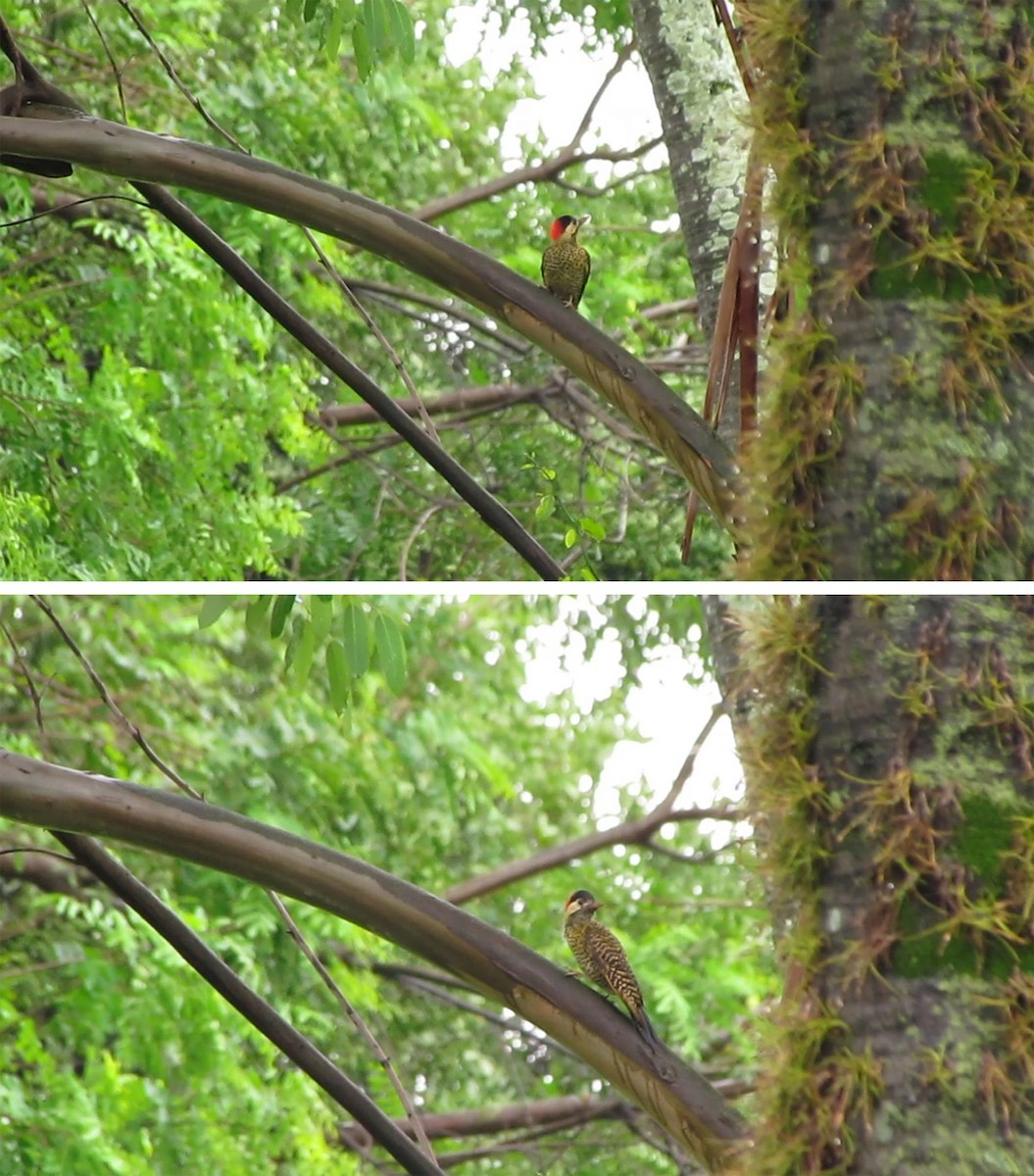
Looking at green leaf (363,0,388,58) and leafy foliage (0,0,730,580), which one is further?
leafy foliage (0,0,730,580)

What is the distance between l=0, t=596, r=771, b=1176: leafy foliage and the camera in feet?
12.1

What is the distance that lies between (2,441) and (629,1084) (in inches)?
118

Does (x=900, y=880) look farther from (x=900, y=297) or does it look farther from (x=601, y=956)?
(x=601, y=956)

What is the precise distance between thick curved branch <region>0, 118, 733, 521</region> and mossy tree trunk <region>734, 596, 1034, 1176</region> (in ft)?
0.91

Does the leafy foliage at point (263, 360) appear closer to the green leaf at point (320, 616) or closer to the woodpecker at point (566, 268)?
the woodpecker at point (566, 268)

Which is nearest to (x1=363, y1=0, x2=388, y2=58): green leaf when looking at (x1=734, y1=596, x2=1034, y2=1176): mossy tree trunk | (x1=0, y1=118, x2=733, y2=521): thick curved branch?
(x1=0, y1=118, x2=733, y2=521): thick curved branch

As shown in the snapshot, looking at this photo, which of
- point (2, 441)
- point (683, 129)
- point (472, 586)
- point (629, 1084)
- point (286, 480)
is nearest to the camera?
point (629, 1084)

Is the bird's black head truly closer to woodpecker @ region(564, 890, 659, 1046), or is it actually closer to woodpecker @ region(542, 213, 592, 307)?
woodpecker @ region(542, 213, 592, 307)

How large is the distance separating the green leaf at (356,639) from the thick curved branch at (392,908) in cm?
38

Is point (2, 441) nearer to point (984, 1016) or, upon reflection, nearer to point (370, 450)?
point (370, 450)

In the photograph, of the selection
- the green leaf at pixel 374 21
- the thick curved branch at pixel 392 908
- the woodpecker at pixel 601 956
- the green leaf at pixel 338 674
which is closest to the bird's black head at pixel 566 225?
the green leaf at pixel 374 21

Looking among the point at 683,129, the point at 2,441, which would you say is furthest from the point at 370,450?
the point at 683,129

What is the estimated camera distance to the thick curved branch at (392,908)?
0.93 metres

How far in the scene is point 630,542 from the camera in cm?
412
